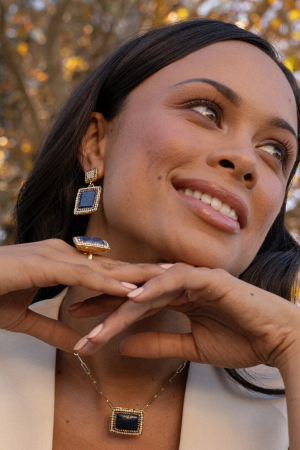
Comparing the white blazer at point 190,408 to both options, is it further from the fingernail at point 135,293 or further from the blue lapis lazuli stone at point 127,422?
the fingernail at point 135,293

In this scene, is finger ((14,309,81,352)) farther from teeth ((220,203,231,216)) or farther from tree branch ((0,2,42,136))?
tree branch ((0,2,42,136))

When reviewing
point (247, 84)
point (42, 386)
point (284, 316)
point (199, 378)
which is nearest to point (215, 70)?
point (247, 84)

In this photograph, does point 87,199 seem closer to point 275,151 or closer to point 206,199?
point 206,199

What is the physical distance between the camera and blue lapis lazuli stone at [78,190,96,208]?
2.29m

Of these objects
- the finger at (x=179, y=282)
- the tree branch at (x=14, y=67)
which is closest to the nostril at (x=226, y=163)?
the finger at (x=179, y=282)

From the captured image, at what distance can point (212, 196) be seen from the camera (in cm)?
211

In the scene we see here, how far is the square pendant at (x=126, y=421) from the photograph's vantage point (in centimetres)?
231

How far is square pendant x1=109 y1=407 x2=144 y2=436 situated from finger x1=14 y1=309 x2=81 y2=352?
1.48 feet

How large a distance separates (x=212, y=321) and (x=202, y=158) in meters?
0.73

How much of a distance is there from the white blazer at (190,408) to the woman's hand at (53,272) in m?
0.46

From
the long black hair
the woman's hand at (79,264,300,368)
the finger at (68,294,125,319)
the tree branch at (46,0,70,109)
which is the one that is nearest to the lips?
the woman's hand at (79,264,300,368)

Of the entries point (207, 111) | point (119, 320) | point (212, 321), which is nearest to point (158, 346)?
point (212, 321)

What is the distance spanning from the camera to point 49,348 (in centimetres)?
251

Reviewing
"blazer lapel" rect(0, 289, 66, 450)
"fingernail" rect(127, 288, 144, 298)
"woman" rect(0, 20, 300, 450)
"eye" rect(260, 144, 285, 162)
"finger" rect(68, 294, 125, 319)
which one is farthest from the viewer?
"eye" rect(260, 144, 285, 162)
